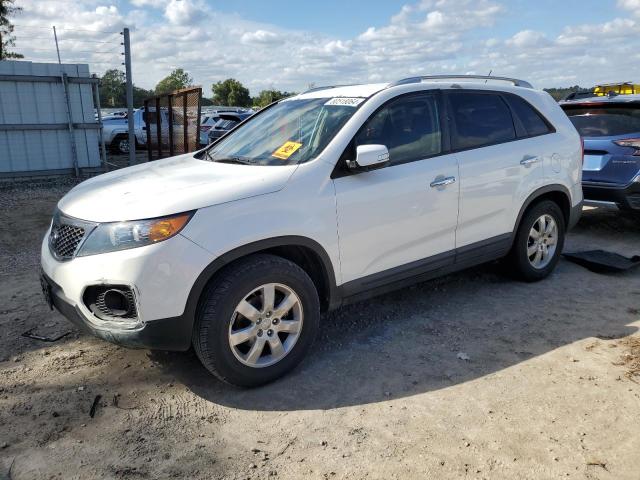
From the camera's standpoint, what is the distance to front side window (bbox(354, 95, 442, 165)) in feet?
12.4

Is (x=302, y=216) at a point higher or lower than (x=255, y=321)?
higher

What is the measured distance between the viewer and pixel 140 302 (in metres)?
2.91

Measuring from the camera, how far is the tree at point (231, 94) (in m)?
65.7

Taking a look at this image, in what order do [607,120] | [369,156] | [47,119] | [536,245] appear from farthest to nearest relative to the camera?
[47,119] < [607,120] < [536,245] < [369,156]

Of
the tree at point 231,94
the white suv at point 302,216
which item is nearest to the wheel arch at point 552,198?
the white suv at point 302,216

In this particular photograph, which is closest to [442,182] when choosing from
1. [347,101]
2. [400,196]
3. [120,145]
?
[400,196]

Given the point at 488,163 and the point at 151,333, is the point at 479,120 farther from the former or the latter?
the point at 151,333

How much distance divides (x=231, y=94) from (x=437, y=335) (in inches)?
2566

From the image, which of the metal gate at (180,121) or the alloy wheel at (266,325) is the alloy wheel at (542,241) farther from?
the metal gate at (180,121)

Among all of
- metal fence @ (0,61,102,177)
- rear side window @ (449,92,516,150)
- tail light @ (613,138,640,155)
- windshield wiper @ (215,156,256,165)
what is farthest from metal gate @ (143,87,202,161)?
tail light @ (613,138,640,155)

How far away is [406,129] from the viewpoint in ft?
13.0

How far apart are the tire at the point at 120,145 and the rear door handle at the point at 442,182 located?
15.5m

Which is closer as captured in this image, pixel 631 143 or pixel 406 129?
pixel 406 129

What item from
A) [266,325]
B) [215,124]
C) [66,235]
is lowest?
[266,325]
